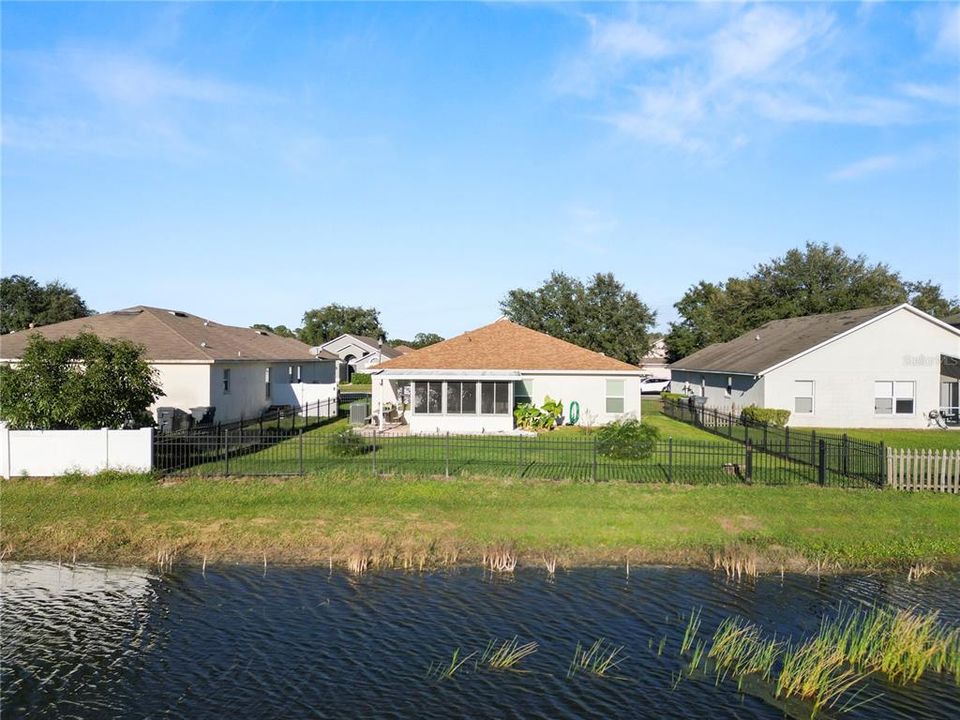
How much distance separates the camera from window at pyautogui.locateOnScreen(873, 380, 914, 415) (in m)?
35.4

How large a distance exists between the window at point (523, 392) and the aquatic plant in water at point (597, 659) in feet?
73.4

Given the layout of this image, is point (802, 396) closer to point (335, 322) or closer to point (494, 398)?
point (494, 398)

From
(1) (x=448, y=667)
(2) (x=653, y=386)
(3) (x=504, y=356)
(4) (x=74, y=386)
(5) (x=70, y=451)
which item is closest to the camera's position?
(1) (x=448, y=667)

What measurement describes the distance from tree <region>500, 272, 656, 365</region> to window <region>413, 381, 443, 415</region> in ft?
124

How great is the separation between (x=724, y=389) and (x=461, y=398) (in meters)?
18.5

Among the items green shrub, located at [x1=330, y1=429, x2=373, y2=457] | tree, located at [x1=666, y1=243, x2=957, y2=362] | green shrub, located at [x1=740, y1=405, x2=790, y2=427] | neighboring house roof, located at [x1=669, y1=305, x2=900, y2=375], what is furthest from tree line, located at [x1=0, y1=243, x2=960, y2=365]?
green shrub, located at [x1=330, y1=429, x2=373, y2=457]

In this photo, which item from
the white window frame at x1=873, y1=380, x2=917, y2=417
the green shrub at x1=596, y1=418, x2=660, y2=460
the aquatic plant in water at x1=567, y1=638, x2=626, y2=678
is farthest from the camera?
the white window frame at x1=873, y1=380, x2=917, y2=417

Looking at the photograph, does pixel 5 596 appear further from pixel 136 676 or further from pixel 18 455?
pixel 18 455

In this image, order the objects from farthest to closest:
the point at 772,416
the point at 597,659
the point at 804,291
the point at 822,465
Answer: the point at 804,291 → the point at 772,416 → the point at 822,465 → the point at 597,659

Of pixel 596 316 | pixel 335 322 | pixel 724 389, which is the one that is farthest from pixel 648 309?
pixel 335 322

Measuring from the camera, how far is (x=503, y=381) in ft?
104

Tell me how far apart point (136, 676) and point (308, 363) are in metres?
34.7

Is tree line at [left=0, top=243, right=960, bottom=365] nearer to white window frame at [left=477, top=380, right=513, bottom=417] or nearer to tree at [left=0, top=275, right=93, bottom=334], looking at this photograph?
tree at [left=0, top=275, right=93, bottom=334]

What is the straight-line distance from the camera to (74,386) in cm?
2006
